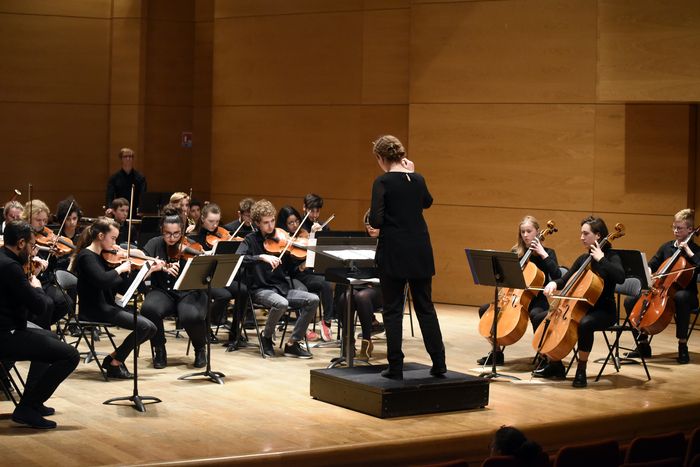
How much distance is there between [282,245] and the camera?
762 centimetres

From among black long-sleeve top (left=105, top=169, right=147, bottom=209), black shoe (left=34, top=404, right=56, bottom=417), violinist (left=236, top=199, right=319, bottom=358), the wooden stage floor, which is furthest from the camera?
black long-sleeve top (left=105, top=169, right=147, bottom=209)

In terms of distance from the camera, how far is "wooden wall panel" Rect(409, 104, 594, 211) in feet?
30.6

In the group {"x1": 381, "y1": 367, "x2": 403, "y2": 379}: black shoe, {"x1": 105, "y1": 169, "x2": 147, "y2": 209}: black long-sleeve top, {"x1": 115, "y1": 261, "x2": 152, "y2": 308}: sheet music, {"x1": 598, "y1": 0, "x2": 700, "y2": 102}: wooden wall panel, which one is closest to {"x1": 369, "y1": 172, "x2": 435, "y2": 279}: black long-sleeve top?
{"x1": 381, "y1": 367, "x2": 403, "y2": 379}: black shoe

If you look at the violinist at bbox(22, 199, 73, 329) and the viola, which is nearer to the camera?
the violinist at bbox(22, 199, 73, 329)

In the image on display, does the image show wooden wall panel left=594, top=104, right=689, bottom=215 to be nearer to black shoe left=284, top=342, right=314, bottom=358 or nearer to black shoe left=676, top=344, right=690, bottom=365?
black shoe left=676, top=344, right=690, bottom=365

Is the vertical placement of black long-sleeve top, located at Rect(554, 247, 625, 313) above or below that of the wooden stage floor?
above

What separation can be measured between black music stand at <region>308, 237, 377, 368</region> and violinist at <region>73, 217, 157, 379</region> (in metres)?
1.19

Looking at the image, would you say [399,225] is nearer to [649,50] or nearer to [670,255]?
[670,255]

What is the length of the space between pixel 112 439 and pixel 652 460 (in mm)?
2517

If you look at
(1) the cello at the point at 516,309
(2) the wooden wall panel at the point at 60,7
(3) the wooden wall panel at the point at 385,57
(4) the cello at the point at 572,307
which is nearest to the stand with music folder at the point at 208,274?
(1) the cello at the point at 516,309

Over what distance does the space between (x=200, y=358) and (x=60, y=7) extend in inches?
260

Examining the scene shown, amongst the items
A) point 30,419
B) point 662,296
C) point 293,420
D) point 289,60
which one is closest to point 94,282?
point 30,419

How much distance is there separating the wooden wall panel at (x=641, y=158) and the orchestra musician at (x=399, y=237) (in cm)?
422

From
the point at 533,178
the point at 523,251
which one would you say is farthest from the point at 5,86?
the point at 523,251
